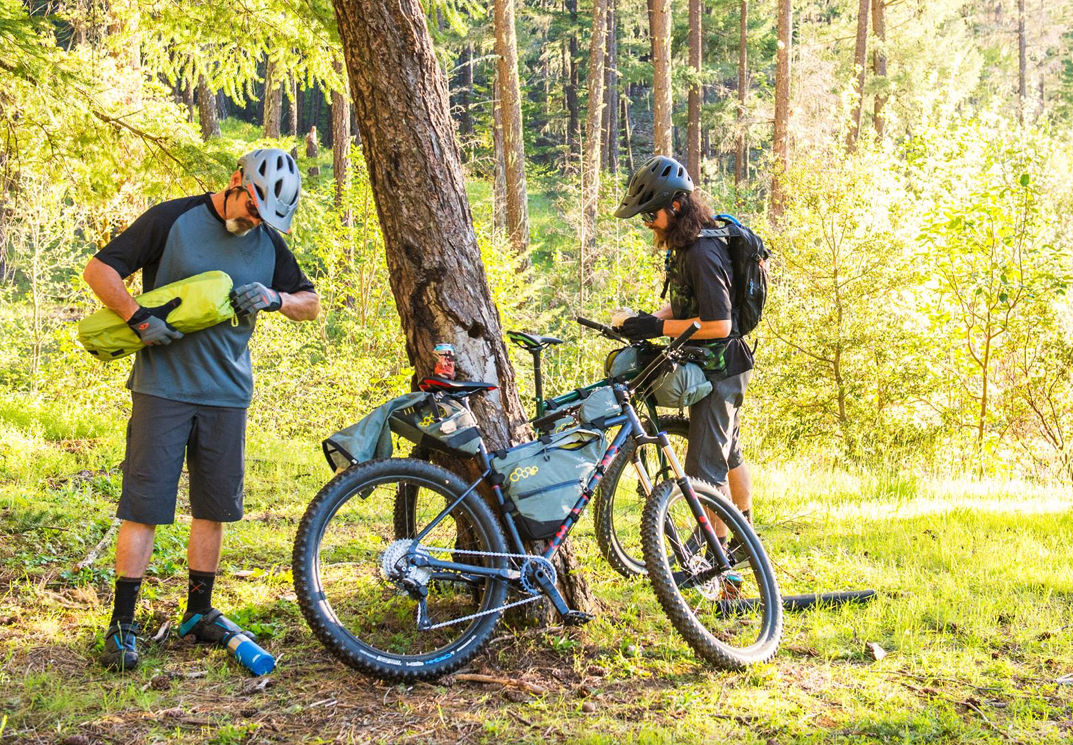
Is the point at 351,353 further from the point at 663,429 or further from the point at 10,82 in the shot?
the point at 663,429

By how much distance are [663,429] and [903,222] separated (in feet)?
21.1

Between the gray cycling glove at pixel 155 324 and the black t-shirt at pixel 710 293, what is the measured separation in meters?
2.35

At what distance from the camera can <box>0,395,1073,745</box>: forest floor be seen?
9.88 ft

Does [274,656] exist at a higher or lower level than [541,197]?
lower

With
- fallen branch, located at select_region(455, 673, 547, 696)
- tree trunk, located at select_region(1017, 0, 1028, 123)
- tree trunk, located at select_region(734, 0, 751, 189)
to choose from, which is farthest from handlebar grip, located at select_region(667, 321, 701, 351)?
tree trunk, located at select_region(1017, 0, 1028, 123)

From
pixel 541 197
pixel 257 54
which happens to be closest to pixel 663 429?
pixel 257 54

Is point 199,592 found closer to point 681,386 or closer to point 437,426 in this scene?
point 437,426

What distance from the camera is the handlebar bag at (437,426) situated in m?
3.53

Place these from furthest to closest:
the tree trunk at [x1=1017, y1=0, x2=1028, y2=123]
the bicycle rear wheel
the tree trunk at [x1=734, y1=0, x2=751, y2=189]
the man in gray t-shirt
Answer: the tree trunk at [x1=1017, y1=0, x2=1028, y2=123] < the tree trunk at [x1=734, y1=0, x2=751, y2=189] < the bicycle rear wheel < the man in gray t-shirt

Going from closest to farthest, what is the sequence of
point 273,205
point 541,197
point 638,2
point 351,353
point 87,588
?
point 273,205
point 87,588
point 351,353
point 638,2
point 541,197

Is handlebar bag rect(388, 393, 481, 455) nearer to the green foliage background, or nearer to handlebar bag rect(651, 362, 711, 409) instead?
handlebar bag rect(651, 362, 711, 409)

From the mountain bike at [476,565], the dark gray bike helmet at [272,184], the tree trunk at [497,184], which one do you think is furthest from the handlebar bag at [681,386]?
the tree trunk at [497,184]

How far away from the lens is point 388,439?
3.49 metres

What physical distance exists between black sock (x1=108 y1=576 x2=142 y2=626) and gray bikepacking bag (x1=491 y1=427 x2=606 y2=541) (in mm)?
1534
